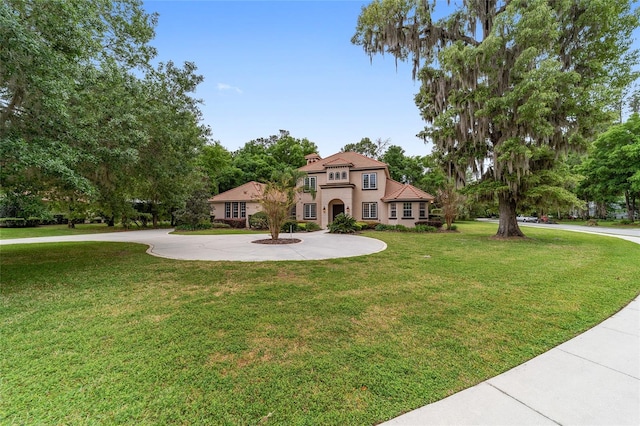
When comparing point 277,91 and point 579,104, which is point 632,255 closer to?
point 579,104

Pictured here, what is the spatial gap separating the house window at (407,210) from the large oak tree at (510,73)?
723 centimetres

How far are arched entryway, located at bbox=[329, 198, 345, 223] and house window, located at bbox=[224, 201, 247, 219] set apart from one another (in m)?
8.29

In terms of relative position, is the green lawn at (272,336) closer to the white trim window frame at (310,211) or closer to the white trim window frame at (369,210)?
the white trim window frame at (369,210)

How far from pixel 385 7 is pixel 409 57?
2.68 m

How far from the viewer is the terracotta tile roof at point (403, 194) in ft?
68.1

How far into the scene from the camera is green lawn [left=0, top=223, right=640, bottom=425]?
2.25 metres

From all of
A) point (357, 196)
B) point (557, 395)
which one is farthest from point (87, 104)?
point (357, 196)

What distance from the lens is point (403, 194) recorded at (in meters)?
21.3

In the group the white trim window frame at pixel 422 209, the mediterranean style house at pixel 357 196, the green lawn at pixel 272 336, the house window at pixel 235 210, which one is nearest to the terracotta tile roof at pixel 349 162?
the mediterranean style house at pixel 357 196

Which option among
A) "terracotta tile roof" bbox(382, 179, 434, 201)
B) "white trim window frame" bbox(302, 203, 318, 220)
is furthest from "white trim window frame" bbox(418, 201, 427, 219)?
"white trim window frame" bbox(302, 203, 318, 220)

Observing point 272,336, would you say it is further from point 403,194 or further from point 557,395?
point 403,194

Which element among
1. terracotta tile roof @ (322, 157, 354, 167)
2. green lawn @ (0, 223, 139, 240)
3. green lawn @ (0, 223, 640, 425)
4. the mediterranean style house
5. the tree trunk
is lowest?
green lawn @ (0, 223, 640, 425)

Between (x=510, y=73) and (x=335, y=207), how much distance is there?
50.7ft

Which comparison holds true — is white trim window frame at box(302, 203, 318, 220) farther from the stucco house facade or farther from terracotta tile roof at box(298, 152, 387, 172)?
the stucco house facade
